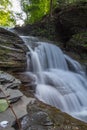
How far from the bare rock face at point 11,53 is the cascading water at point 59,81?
30.4 inches

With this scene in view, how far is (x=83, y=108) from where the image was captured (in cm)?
650

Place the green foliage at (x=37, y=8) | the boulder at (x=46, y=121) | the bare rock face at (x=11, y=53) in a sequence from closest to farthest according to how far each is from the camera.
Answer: the boulder at (x=46, y=121)
the bare rock face at (x=11, y=53)
the green foliage at (x=37, y=8)

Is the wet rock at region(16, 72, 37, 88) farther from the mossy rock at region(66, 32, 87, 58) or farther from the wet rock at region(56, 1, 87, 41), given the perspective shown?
the wet rock at region(56, 1, 87, 41)

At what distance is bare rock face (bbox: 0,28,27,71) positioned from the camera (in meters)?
7.15

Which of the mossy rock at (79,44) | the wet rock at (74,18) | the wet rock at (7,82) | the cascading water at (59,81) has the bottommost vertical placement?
the cascading water at (59,81)

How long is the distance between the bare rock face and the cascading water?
0.77 meters

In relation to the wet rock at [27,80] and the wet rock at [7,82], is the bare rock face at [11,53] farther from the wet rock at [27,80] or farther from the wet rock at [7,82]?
the wet rock at [7,82]

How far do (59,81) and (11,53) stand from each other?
1.92m

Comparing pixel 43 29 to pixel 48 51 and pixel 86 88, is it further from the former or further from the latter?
pixel 86 88

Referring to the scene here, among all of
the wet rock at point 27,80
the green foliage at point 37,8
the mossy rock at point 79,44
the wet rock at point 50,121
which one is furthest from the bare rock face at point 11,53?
the green foliage at point 37,8

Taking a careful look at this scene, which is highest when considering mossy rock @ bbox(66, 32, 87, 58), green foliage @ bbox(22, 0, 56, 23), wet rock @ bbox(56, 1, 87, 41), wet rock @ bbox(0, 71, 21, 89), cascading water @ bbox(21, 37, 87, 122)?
green foliage @ bbox(22, 0, 56, 23)

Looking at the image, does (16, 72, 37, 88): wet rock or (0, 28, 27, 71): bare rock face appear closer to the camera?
(16, 72, 37, 88): wet rock

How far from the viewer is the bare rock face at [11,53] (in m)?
7.15

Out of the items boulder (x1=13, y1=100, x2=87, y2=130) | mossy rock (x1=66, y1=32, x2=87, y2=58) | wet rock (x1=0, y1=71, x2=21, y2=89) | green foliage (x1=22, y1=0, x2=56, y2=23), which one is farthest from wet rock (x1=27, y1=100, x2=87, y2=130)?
green foliage (x1=22, y1=0, x2=56, y2=23)
